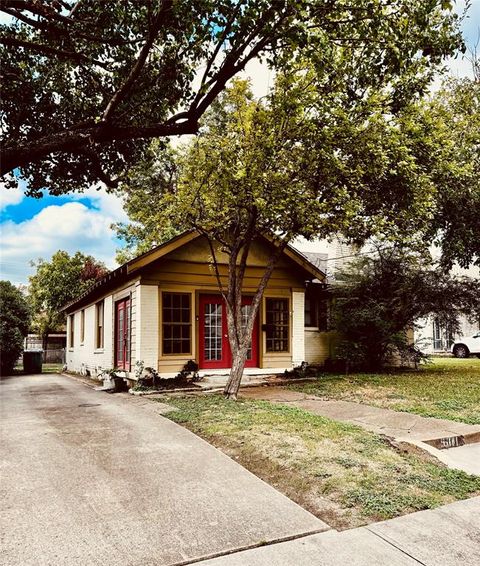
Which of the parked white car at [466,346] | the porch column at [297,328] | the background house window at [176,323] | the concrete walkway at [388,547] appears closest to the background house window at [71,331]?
the background house window at [176,323]

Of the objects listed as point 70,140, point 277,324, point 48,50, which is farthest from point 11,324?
point 70,140

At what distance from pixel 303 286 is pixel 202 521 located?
10.8m

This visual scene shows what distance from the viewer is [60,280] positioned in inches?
1189

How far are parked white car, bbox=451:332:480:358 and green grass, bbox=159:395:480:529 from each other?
20.0m

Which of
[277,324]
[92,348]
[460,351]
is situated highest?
[277,324]

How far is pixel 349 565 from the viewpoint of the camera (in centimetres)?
283

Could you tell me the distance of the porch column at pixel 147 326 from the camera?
11195 mm

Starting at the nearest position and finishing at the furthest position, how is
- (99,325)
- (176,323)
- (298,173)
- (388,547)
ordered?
(388,547)
(298,173)
(176,323)
(99,325)

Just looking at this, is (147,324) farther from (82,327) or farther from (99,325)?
(82,327)

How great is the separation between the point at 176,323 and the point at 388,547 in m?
9.22

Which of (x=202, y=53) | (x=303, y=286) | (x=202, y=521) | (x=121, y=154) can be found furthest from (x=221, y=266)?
(x=202, y=521)

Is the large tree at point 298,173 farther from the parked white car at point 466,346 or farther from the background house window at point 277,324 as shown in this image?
the parked white car at point 466,346

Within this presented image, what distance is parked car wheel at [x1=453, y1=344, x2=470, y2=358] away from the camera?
24.1 metres

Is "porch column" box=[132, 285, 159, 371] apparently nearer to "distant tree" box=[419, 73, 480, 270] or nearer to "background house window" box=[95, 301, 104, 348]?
"background house window" box=[95, 301, 104, 348]
